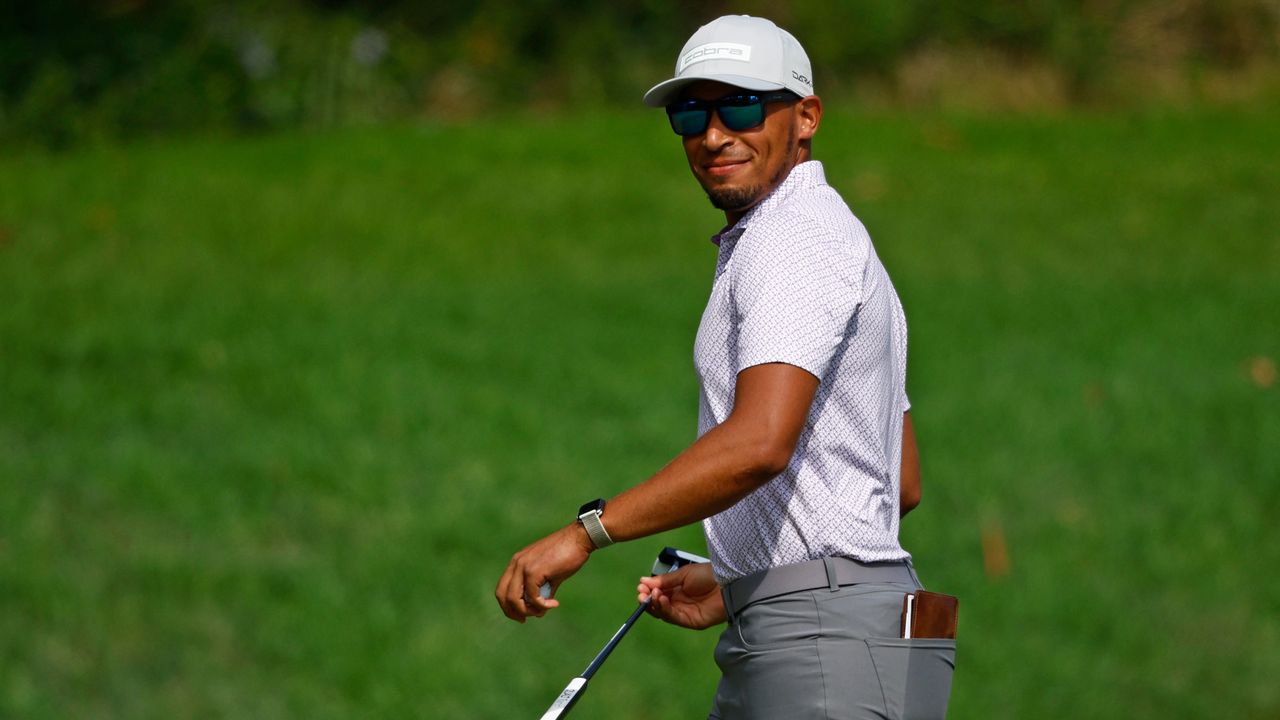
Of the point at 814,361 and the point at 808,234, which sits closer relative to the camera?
the point at 814,361

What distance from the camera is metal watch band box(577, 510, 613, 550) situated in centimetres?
230

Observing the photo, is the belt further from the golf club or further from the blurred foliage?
the blurred foliage

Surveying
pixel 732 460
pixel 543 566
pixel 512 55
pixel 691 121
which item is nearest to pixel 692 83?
pixel 691 121

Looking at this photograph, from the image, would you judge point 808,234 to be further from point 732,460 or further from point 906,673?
point 906,673

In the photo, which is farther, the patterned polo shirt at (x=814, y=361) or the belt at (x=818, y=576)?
the belt at (x=818, y=576)

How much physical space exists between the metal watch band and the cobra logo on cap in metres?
0.64

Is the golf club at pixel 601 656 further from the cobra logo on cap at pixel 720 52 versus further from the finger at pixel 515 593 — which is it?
the cobra logo on cap at pixel 720 52

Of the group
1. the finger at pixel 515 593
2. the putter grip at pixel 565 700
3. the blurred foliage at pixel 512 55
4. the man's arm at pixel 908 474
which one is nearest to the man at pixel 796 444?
the finger at pixel 515 593

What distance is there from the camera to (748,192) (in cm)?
249

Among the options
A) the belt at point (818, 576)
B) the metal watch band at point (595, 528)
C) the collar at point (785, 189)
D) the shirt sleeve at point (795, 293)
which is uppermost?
the collar at point (785, 189)

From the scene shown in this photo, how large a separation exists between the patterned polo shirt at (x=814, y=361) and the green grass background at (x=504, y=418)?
382 centimetres

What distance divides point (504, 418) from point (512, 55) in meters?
6.00

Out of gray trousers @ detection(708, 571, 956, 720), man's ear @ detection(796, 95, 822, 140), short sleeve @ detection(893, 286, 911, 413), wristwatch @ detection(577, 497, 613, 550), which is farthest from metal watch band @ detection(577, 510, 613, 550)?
man's ear @ detection(796, 95, 822, 140)

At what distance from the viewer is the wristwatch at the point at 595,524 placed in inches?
90.7
